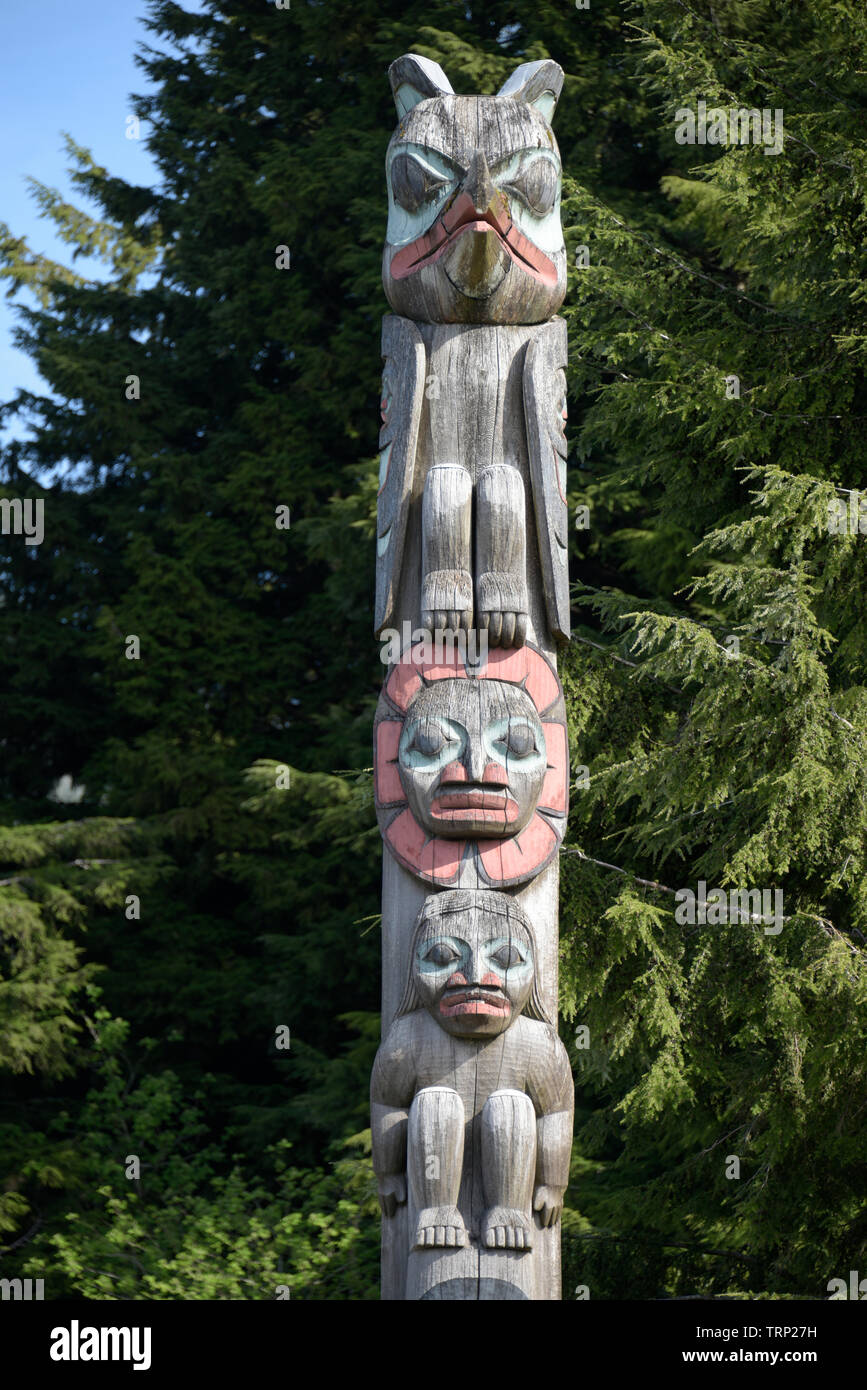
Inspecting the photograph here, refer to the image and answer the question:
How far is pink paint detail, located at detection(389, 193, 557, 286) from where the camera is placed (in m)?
6.25

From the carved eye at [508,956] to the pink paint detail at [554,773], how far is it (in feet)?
1.97

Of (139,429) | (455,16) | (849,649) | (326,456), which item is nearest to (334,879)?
(326,456)

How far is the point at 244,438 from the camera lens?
52.1ft

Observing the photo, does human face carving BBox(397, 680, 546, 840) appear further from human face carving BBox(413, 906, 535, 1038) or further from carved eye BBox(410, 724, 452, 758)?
human face carving BBox(413, 906, 535, 1038)

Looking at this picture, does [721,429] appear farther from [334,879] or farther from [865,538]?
[334,879]

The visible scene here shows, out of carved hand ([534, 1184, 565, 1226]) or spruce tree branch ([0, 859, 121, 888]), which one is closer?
carved hand ([534, 1184, 565, 1226])

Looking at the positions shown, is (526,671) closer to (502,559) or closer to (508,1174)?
(502,559)

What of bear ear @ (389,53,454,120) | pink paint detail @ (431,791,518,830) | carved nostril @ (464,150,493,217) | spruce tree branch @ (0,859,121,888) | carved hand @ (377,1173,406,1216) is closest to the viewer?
carved hand @ (377,1173,406,1216)

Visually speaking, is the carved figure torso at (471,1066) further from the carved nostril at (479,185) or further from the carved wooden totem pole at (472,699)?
the carved nostril at (479,185)

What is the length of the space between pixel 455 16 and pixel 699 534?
20.9ft

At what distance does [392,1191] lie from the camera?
5.59 metres

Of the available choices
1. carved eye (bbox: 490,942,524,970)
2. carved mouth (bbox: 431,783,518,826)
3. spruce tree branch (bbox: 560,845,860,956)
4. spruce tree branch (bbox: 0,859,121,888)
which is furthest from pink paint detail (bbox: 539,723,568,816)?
spruce tree branch (bbox: 0,859,121,888)

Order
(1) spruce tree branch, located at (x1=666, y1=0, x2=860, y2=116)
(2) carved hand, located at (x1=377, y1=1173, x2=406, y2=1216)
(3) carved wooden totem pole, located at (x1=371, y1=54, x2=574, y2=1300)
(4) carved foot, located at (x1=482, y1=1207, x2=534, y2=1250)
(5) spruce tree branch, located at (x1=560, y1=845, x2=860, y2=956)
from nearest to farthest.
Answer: (4) carved foot, located at (x1=482, y1=1207, x2=534, y2=1250) < (3) carved wooden totem pole, located at (x1=371, y1=54, x2=574, y2=1300) < (2) carved hand, located at (x1=377, y1=1173, x2=406, y2=1216) < (5) spruce tree branch, located at (x1=560, y1=845, x2=860, y2=956) < (1) spruce tree branch, located at (x1=666, y1=0, x2=860, y2=116)

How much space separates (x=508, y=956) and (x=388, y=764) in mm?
887
